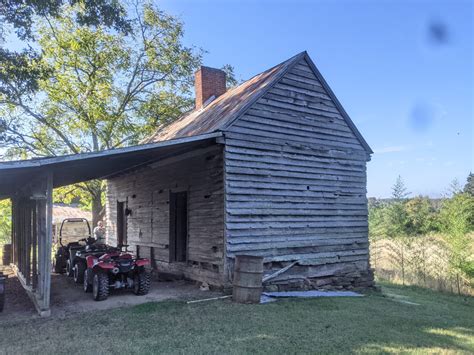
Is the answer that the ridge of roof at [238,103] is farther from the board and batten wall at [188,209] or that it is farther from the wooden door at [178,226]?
the wooden door at [178,226]

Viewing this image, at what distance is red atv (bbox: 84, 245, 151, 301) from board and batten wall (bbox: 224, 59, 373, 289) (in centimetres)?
198

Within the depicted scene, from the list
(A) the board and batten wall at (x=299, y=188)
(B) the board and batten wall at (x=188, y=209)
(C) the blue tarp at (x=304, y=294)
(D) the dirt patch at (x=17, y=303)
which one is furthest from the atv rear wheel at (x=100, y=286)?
(C) the blue tarp at (x=304, y=294)

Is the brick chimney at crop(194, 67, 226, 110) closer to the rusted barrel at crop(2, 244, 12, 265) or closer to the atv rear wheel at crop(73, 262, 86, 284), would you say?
the atv rear wheel at crop(73, 262, 86, 284)

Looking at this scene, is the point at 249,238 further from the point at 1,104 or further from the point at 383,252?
the point at 1,104

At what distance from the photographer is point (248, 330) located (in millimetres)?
6340

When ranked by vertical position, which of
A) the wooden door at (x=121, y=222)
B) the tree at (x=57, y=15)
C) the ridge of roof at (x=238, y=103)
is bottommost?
the wooden door at (x=121, y=222)

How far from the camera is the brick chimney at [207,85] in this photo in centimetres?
1423

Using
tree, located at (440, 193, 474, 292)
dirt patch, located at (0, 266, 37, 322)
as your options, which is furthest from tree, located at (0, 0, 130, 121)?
tree, located at (440, 193, 474, 292)

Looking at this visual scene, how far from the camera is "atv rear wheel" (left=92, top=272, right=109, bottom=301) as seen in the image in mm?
8438

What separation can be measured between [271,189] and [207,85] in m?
5.69

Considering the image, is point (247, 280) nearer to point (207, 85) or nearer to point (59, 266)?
point (59, 266)

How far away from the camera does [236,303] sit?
833 centimetres

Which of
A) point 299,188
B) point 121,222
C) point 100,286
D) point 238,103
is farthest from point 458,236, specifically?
point 121,222

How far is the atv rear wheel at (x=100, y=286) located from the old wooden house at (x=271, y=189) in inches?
98.3
